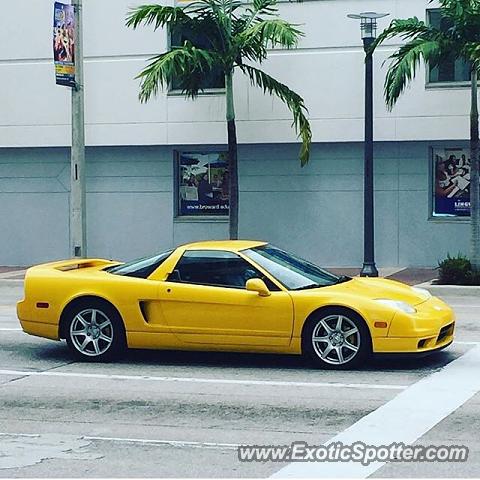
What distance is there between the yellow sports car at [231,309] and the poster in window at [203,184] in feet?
42.8

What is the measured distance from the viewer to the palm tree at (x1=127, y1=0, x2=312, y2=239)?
21.7 meters

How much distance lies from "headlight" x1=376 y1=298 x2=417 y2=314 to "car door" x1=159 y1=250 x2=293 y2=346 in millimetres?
927

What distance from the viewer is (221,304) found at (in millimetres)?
11750

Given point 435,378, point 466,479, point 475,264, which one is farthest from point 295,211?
point 466,479

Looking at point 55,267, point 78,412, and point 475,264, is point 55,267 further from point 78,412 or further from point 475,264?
point 475,264

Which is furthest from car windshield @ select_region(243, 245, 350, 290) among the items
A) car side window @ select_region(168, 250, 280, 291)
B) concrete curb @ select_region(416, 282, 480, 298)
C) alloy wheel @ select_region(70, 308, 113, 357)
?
concrete curb @ select_region(416, 282, 480, 298)

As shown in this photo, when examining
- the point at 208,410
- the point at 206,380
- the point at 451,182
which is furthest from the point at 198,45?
the point at 208,410

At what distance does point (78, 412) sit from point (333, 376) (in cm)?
271

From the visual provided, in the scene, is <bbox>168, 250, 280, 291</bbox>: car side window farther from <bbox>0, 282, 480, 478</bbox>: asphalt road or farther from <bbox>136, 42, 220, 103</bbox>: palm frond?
<bbox>136, 42, 220, 103</bbox>: palm frond

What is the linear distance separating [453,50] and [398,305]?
1072 cm

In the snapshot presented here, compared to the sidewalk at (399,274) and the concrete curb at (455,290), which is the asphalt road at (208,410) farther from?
the sidewalk at (399,274)

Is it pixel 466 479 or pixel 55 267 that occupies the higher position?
pixel 55 267

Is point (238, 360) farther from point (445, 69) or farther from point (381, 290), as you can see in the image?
point (445, 69)

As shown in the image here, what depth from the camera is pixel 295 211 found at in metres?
25.2
